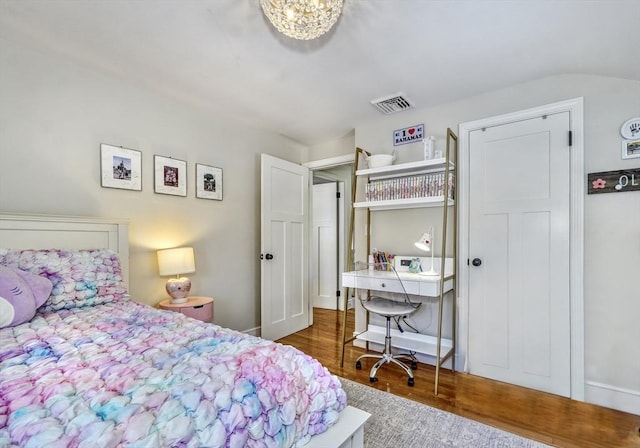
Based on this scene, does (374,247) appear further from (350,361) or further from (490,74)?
(490,74)

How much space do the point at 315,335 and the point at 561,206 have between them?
8.82ft

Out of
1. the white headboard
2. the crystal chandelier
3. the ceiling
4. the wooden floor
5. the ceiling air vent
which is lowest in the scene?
the wooden floor

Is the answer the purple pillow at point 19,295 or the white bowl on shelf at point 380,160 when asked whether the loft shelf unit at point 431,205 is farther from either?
the purple pillow at point 19,295

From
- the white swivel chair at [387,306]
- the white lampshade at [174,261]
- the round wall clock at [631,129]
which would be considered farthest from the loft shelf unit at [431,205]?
the white lampshade at [174,261]

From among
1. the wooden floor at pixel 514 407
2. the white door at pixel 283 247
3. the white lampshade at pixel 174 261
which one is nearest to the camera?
the wooden floor at pixel 514 407

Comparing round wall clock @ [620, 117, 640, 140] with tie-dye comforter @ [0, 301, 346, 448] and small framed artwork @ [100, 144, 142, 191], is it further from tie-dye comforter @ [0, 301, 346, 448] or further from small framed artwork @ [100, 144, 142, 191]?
small framed artwork @ [100, 144, 142, 191]

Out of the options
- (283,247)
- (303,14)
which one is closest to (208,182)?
(283,247)

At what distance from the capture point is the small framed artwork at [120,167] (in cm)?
232

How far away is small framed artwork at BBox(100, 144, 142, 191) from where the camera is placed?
7.61ft

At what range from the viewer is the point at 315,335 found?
3617mm

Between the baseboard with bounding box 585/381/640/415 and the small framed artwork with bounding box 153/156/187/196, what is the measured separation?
11.5 feet

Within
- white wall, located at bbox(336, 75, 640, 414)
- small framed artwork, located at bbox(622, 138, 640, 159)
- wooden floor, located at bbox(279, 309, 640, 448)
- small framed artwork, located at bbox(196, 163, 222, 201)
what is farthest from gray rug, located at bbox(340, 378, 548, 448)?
small framed artwork, located at bbox(196, 163, 222, 201)

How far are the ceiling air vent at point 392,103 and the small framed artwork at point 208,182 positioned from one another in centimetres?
166

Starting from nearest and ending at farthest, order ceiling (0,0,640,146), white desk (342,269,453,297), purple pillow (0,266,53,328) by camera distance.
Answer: purple pillow (0,266,53,328), ceiling (0,0,640,146), white desk (342,269,453,297)
